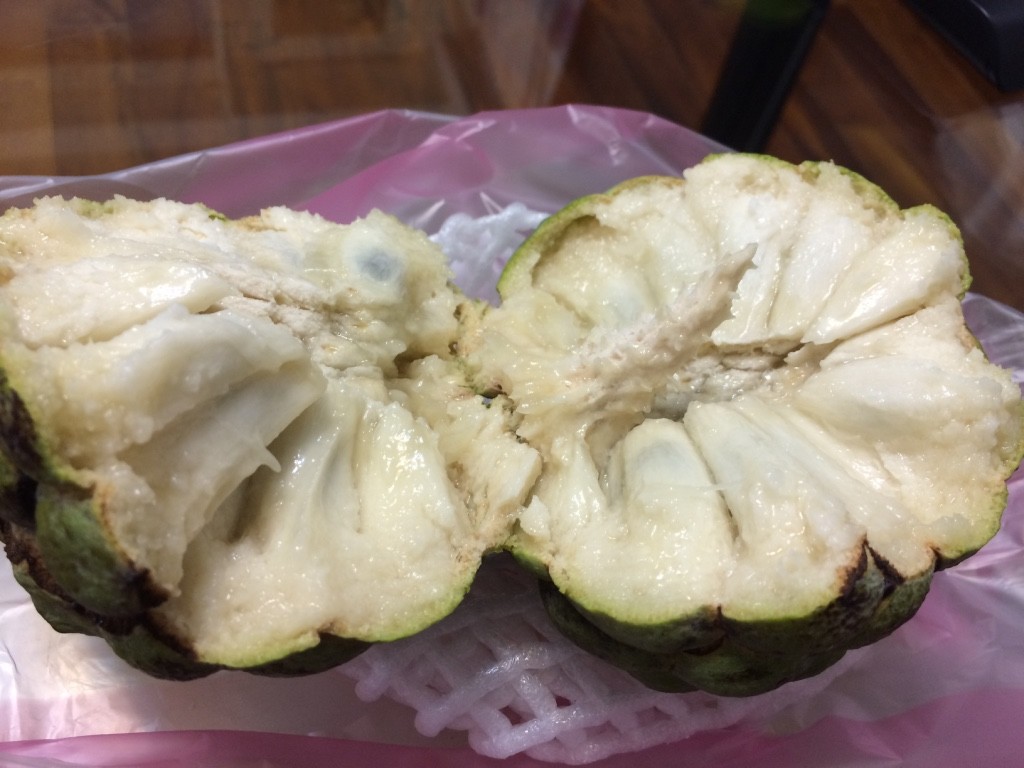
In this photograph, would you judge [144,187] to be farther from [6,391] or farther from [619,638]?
[619,638]

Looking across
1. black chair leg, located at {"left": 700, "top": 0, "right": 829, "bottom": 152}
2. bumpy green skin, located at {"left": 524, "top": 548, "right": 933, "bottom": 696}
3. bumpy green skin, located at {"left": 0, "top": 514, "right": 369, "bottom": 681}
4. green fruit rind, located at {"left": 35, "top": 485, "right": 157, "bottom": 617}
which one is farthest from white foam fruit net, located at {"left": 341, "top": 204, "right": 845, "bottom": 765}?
black chair leg, located at {"left": 700, "top": 0, "right": 829, "bottom": 152}

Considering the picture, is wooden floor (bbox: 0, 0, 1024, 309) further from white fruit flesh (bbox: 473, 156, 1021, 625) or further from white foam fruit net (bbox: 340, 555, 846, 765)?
white foam fruit net (bbox: 340, 555, 846, 765)

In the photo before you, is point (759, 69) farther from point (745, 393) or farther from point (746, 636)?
point (746, 636)

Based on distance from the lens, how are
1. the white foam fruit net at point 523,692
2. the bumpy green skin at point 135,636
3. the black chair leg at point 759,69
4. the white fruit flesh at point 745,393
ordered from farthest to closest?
1. the black chair leg at point 759,69
2. the white foam fruit net at point 523,692
3. the white fruit flesh at point 745,393
4. the bumpy green skin at point 135,636

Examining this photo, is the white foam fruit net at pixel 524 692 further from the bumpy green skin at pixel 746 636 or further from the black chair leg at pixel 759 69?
the black chair leg at pixel 759 69

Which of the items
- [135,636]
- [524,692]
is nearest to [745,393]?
[524,692]

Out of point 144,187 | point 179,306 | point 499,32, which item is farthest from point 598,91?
point 179,306

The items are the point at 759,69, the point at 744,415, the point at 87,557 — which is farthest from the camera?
the point at 759,69

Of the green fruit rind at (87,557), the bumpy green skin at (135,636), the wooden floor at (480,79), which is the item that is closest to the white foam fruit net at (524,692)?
the bumpy green skin at (135,636)
